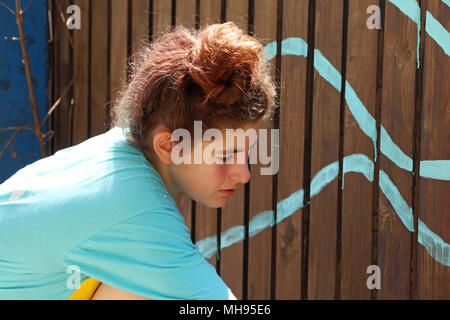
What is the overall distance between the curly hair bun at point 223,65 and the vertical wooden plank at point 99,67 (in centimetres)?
162

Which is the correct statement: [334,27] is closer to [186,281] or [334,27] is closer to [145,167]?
[145,167]

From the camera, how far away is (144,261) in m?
1.29

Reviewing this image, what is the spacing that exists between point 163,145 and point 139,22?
1531 millimetres

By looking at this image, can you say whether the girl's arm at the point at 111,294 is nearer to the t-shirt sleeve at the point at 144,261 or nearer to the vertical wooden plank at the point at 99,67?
the t-shirt sleeve at the point at 144,261

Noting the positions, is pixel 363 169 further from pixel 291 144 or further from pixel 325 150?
pixel 291 144

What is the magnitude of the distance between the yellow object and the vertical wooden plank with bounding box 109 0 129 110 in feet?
5.29

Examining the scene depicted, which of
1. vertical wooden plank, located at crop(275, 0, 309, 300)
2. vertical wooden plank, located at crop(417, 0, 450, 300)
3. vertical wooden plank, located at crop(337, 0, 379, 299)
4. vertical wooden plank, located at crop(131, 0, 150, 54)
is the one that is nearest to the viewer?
vertical wooden plank, located at crop(417, 0, 450, 300)

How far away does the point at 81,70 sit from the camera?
306 cm

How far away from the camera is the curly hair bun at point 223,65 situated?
138cm

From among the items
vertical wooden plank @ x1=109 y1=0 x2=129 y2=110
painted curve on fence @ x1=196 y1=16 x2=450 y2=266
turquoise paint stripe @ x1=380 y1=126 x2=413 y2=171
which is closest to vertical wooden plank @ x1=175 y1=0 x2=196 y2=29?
vertical wooden plank @ x1=109 y1=0 x2=129 y2=110

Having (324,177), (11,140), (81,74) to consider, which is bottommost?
(324,177)

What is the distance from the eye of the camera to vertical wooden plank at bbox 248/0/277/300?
2451mm

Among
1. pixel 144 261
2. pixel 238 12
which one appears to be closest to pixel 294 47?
pixel 238 12

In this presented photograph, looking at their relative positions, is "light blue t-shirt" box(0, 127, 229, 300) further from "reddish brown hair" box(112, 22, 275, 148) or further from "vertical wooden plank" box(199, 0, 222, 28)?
"vertical wooden plank" box(199, 0, 222, 28)
